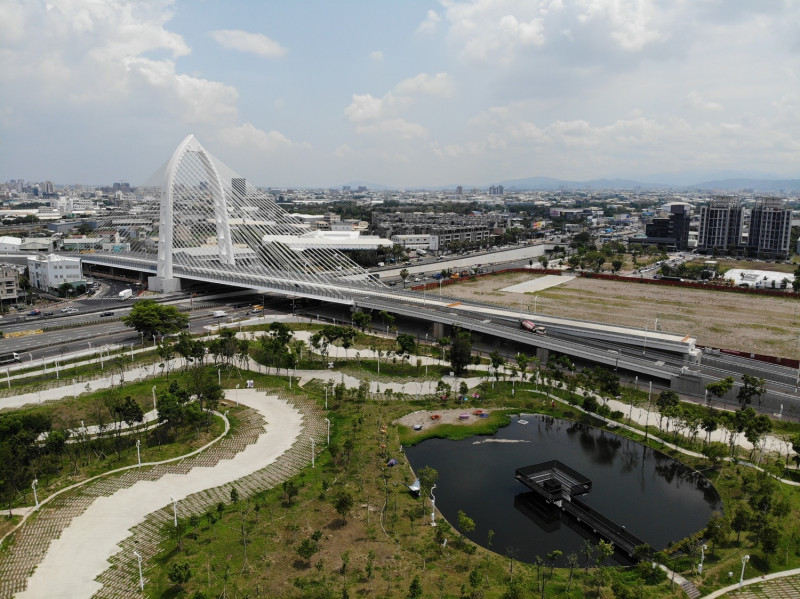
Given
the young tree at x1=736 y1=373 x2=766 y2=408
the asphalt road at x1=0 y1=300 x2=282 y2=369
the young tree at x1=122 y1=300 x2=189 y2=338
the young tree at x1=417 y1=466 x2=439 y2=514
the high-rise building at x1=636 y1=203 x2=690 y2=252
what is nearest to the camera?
the young tree at x1=417 y1=466 x2=439 y2=514

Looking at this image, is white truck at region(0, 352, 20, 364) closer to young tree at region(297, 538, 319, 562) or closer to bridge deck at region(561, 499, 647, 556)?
young tree at region(297, 538, 319, 562)

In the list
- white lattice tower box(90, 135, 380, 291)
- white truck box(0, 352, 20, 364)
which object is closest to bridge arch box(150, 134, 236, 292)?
Result: white lattice tower box(90, 135, 380, 291)

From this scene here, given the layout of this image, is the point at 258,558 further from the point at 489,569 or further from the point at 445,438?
the point at 445,438

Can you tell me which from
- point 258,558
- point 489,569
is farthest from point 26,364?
point 489,569

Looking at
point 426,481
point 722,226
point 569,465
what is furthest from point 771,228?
point 426,481

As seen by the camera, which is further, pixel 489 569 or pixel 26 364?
pixel 26 364

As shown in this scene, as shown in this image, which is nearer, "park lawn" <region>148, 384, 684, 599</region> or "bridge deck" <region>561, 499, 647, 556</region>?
"park lawn" <region>148, 384, 684, 599</region>

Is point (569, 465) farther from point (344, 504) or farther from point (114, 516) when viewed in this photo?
point (114, 516)
